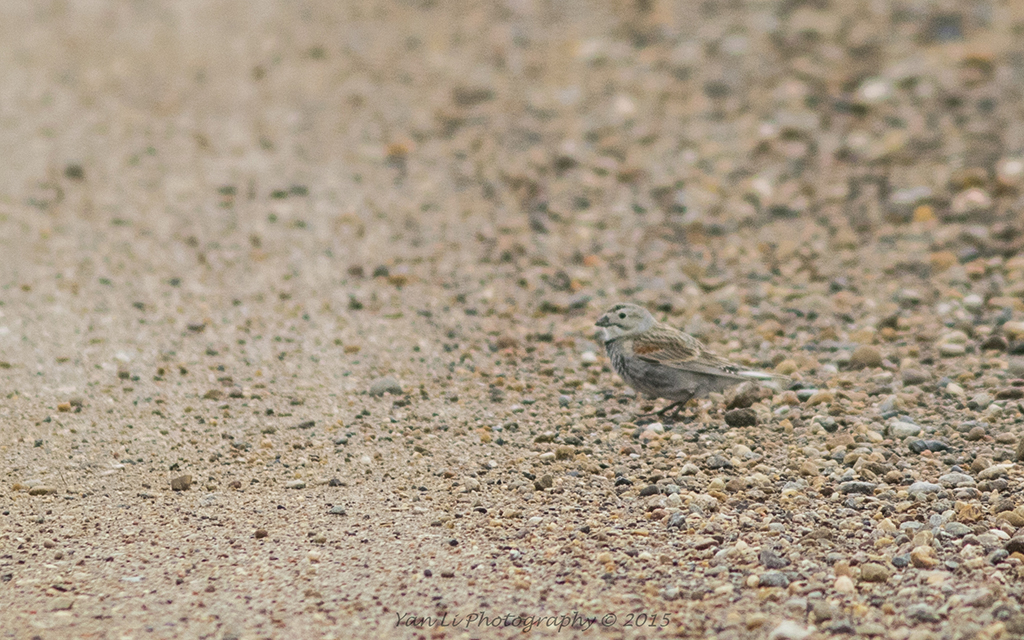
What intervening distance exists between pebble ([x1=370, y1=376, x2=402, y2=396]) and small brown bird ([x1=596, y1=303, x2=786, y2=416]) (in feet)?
5.08

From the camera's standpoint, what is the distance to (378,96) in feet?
41.3

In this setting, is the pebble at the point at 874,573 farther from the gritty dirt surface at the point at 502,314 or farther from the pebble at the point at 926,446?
the pebble at the point at 926,446

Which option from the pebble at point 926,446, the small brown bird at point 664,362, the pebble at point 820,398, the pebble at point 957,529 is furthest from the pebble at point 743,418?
the pebble at point 957,529

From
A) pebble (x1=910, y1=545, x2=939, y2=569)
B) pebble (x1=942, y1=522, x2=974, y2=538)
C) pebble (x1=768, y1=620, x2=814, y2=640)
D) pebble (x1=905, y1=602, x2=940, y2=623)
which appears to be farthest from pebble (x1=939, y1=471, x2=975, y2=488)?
pebble (x1=768, y1=620, x2=814, y2=640)

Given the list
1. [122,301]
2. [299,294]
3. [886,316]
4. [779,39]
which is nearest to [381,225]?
[299,294]

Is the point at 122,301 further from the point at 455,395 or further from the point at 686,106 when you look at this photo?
the point at 686,106

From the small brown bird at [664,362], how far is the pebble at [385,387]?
1.55m

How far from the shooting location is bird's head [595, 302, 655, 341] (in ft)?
24.4

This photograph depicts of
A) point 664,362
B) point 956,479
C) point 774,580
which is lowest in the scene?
point 774,580

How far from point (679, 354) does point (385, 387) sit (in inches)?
83.6

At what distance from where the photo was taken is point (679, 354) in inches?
281

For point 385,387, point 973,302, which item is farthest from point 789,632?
point 973,302

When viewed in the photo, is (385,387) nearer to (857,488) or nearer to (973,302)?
(857,488)

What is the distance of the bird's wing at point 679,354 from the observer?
7062 millimetres
